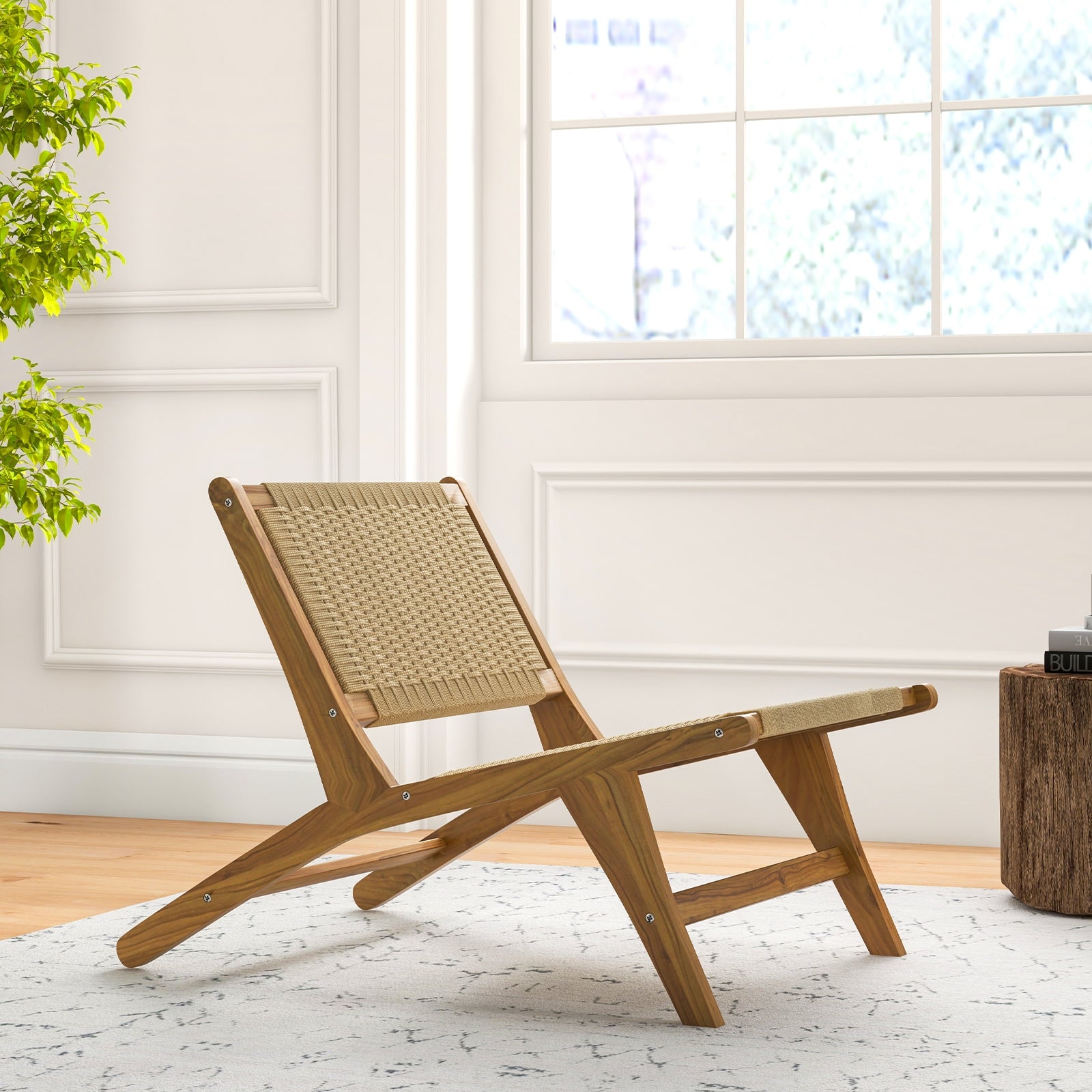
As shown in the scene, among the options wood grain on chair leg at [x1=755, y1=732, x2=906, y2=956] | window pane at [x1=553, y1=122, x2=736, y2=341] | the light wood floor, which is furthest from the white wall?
wood grain on chair leg at [x1=755, y1=732, x2=906, y2=956]

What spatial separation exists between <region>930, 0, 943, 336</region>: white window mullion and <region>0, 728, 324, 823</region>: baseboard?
1.71 metres

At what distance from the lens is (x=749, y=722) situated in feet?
5.40

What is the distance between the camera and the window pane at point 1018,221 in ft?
10.0

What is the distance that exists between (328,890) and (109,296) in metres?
1.52

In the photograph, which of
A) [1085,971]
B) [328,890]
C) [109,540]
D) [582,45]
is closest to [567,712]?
[328,890]

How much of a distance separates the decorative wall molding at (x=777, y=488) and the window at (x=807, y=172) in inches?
12.3

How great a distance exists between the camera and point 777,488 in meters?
3.08

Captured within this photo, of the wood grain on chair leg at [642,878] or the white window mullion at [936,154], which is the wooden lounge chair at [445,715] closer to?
the wood grain on chair leg at [642,878]

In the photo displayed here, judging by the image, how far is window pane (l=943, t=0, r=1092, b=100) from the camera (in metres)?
3.05

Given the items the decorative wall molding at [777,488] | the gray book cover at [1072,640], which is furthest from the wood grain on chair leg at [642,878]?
the decorative wall molding at [777,488]

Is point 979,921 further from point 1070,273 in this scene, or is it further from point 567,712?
point 1070,273

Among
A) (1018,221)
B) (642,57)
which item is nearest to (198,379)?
(642,57)

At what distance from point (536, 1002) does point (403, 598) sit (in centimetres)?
61

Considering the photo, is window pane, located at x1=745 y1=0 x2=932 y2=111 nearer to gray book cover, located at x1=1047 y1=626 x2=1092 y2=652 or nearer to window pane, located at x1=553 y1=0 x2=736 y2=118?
window pane, located at x1=553 y1=0 x2=736 y2=118
